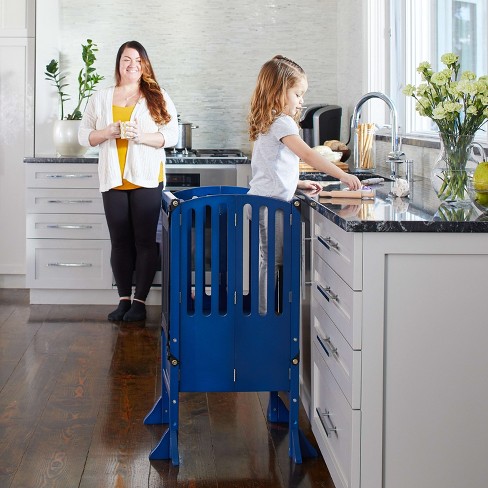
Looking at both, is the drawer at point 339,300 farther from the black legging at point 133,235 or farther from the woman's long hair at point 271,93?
the black legging at point 133,235

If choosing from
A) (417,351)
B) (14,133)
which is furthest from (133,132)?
(417,351)

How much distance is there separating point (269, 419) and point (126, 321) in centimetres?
193

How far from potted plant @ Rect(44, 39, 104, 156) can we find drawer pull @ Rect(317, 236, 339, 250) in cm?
309

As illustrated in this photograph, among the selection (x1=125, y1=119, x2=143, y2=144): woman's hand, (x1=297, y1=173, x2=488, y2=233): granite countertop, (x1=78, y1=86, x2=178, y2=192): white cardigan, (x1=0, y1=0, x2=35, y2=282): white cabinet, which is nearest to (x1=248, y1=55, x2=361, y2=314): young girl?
(x1=297, y1=173, x2=488, y2=233): granite countertop

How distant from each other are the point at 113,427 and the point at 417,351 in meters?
1.38

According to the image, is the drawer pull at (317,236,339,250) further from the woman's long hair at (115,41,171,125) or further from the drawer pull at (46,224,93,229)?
the drawer pull at (46,224,93,229)

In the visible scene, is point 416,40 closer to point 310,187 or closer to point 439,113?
point 310,187

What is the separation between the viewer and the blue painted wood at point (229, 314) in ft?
9.88

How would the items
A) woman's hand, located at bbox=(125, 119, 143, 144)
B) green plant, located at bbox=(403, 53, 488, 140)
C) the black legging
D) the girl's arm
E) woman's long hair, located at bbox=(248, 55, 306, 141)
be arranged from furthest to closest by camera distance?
the black legging, woman's hand, located at bbox=(125, 119, 143, 144), woman's long hair, located at bbox=(248, 55, 306, 141), the girl's arm, green plant, located at bbox=(403, 53, 488, 140)

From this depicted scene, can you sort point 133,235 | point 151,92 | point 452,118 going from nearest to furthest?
point 452,118 < point 151,92 < point 133,235

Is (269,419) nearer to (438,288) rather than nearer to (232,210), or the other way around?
(232,210)

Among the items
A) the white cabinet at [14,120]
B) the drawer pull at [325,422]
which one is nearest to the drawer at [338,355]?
the drawer pull at [325,422]

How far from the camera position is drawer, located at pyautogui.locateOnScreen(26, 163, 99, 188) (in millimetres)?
5691

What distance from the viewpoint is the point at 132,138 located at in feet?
16.3
